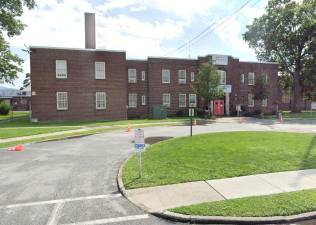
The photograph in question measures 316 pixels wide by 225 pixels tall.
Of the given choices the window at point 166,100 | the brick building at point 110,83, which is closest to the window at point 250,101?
the brick building at point 110,83

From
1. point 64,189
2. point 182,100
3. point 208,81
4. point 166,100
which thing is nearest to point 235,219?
point 64,189

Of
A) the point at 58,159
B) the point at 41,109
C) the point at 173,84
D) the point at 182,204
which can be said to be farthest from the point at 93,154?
the point at 173,84

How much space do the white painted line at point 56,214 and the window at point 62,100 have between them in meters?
24.4

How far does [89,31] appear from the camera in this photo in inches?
1262

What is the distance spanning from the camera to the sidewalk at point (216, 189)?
609 centimetres

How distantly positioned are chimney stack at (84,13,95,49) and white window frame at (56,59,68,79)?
13.8ft

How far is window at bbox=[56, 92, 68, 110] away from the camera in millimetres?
29142

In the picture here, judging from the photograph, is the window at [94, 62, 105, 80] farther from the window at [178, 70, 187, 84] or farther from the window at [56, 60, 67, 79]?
the window at [178, 70, 187, 84]

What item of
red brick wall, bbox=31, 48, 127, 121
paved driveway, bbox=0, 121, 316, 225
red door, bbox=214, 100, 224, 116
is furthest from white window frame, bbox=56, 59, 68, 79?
red door, bbox=214, 100, 224, 116

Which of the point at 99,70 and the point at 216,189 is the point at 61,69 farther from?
the point at 216,189

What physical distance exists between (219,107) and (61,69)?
20.5 metres

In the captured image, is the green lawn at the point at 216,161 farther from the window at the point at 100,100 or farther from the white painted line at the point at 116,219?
the window at the point at 100,100

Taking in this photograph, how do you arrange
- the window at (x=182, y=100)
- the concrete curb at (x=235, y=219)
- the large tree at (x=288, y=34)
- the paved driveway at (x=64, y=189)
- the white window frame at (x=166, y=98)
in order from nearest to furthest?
the concrete curb at (x=235, y=219)
the paved driveway at (x=64, y=189)
the white window frame at (x=166, y=98)
the window at (x=182, y=100)
the large tree at (x=288, y=34)

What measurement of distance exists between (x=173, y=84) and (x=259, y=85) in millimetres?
11149
